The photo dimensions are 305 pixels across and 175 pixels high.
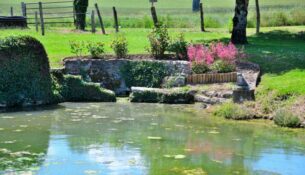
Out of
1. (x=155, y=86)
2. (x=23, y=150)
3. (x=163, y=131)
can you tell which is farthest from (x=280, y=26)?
(x=23, y=150)

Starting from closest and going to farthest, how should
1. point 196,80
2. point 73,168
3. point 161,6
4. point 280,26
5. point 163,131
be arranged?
1. point 73,168
2. point 163,131
3. point 196,80
4. point 280,26
5. point 161,6

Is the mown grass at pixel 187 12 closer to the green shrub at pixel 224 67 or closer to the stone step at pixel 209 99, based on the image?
the green shrub at pixel 224 67

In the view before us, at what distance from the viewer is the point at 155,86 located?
27281mm

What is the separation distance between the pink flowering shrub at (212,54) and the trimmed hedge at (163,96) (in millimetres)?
1711

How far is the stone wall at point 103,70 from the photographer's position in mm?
27562

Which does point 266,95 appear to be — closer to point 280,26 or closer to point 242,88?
point 242,88

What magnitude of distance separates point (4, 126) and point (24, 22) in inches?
854

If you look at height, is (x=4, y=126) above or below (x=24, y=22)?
below

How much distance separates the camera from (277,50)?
30.2 m

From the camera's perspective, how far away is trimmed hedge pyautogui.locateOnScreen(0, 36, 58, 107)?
24.3 m

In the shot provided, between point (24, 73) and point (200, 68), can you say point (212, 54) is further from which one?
point (24, 73)

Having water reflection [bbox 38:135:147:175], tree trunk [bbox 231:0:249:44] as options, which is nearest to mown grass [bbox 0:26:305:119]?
tree trunk [bbox 231:0:249:44]

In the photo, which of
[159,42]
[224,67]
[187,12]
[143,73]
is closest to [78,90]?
[143,73]

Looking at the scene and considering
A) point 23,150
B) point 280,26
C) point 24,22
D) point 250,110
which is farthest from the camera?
point 280,26
